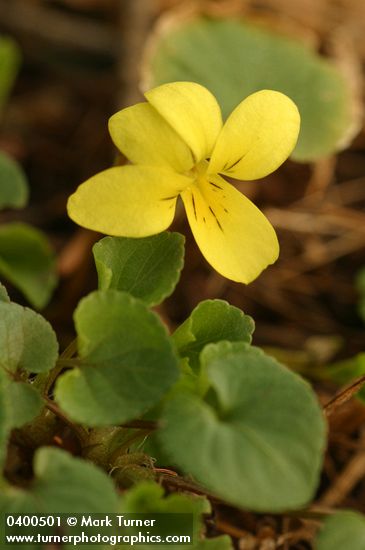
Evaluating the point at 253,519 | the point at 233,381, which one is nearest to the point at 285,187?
the point at 253,519

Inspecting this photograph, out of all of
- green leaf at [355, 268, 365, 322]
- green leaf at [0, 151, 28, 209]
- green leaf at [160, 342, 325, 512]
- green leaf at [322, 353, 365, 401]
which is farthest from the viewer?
green leaf at [355, 268, 365, 322]

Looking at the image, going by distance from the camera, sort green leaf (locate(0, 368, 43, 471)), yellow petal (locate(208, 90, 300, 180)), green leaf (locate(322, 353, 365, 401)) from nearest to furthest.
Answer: green leaf (locate(0, 368, 43, 471))
yellow petal (locate(208, 90, 300, 180))
green leaf (locate(322, 353, 365, 401))

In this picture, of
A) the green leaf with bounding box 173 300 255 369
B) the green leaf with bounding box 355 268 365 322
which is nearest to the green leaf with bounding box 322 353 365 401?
the green leaf with bounding box 355 268 365 322

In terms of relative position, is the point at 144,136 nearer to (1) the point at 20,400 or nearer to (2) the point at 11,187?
(1) the point at 20,400

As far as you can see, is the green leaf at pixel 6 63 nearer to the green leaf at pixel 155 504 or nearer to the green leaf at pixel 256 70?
the green leaf at pixel 256 70

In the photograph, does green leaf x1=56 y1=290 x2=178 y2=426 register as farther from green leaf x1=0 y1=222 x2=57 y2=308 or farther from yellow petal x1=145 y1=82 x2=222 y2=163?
green leaf x1=0 y1=222 x2=57 y2=308

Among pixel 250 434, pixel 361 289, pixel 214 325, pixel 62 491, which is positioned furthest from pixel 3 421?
pixel 361 289

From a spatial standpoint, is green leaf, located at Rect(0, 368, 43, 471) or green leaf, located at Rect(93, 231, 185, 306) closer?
green leaf, located at Rect(0, 368, 43, 471)
